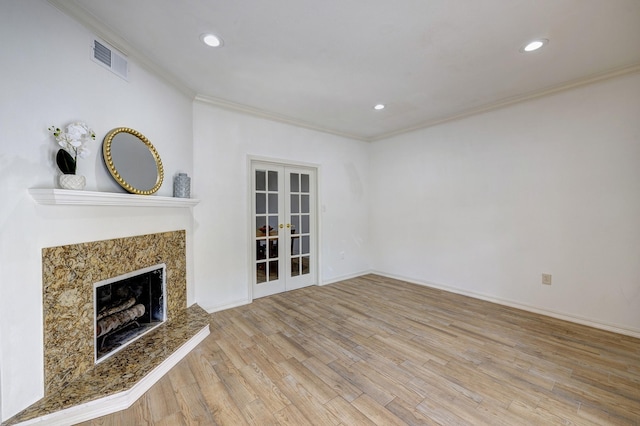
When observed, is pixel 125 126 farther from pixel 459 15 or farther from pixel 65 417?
pixel 459 15

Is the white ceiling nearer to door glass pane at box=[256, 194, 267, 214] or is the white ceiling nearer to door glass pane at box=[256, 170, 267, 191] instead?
door glass pane at box=[256, 170, 267, 191]

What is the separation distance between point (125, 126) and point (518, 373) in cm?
388

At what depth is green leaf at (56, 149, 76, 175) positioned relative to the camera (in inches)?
66.2

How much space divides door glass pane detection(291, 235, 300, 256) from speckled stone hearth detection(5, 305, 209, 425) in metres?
1.77

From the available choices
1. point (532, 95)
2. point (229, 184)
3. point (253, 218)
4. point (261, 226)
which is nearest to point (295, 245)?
point (261, 226)

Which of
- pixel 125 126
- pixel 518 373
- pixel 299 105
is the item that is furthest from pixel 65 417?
pixel 299 105

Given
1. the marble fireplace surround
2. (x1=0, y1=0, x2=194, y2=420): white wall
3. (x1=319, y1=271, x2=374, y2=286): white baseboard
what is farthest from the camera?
(x1=319, y1=271, x2=374, y2=286): white baseboard

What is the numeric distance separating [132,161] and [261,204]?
5.85 feet

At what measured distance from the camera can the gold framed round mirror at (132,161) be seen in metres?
2.07

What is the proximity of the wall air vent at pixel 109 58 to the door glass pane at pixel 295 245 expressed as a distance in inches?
112

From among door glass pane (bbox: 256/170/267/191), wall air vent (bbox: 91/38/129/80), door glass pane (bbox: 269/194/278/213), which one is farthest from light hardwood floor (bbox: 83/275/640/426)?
wall air vent (bbox: 91/38/129/80)

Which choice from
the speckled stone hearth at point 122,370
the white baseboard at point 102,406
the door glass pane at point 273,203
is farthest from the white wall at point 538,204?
the white baseboard at point 102,406

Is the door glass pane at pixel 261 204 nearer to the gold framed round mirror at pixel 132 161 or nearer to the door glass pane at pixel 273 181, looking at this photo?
the door glass pane at pixel 273 181

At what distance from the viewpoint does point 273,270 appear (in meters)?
3.96
